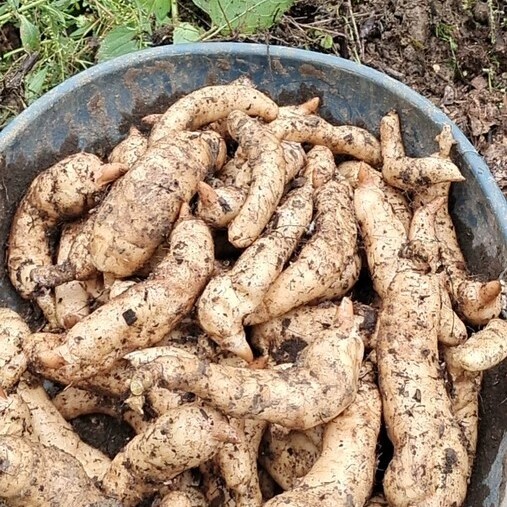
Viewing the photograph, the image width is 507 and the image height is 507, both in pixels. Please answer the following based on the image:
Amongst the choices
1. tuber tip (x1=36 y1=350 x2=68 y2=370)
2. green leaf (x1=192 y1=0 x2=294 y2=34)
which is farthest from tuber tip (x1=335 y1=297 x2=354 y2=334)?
green leaf (x1=192 y1=0 x2=294 y2=34)

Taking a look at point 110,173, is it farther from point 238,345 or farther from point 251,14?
point 251,14

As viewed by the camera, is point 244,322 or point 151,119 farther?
point 151,119

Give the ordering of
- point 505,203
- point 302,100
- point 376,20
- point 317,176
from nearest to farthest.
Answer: point 505,203 → point 317,176 → point 302,100 → point 376,20

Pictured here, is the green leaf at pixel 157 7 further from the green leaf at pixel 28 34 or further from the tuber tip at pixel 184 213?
the tuber tip at pixel 184 213

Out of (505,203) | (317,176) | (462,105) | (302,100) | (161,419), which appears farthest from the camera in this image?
(462,105)

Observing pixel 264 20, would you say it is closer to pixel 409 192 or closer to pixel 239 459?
pixel 409 192

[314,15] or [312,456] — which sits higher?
[314,15]

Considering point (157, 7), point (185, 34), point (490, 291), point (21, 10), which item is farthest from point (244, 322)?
point (21, 10)

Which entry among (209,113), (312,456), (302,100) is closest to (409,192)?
(302,100)

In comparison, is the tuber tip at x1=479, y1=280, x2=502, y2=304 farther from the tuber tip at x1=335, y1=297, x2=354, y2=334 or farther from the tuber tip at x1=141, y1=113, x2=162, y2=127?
the tuber tip at x1=141, y1=113, x2=162, y2=127
